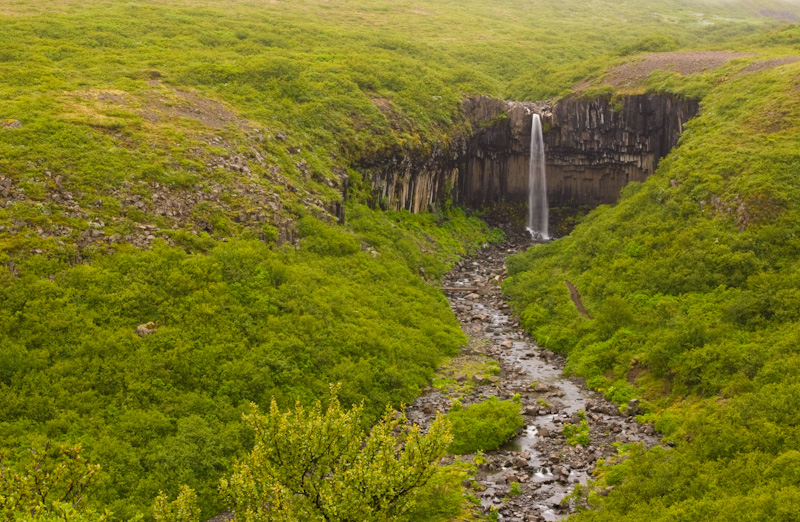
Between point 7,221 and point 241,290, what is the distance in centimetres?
999

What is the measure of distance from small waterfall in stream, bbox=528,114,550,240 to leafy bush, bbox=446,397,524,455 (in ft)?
123

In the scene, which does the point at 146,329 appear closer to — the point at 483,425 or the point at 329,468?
the point at 329,468

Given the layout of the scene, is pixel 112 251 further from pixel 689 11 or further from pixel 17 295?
pixel 689 11

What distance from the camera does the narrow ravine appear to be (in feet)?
72.2

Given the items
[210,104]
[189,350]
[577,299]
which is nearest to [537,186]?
[577,299]

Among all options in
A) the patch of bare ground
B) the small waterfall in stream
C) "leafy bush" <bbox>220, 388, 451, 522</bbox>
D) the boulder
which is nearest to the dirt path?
the small waterfall in stream

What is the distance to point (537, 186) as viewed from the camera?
65.4m

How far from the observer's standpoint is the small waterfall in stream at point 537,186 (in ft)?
209

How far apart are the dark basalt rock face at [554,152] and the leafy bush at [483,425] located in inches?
1105

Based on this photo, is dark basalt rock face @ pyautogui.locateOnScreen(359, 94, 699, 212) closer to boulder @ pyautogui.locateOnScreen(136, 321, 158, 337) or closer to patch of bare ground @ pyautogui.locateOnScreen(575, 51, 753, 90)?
patch of bare ground @ pyautogui.locateOnScreen(575, 51, 753, 90)

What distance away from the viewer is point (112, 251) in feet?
94.3

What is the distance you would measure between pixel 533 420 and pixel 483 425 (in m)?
2.81

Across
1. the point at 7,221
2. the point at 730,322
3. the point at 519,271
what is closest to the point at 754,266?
the point at 730,322

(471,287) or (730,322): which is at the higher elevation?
(730,322)
